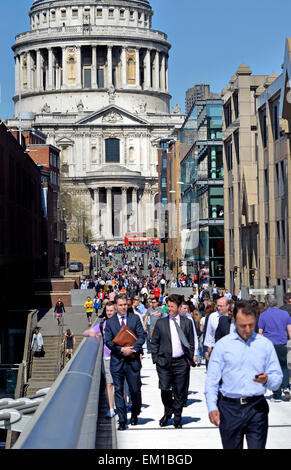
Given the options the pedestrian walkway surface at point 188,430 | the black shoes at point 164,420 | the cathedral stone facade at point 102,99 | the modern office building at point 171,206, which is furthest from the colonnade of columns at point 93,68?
the black shoes at point 164,420

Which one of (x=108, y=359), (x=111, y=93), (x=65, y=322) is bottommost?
(x=65, y=322)

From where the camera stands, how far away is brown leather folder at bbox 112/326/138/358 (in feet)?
40.6

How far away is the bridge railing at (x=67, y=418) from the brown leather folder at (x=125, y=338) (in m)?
2.46

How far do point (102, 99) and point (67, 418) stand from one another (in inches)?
6678

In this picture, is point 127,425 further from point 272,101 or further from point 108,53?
point 108,53

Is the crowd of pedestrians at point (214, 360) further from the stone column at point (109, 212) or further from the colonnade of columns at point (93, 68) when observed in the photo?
the colonnade of columns at point (93, 68)

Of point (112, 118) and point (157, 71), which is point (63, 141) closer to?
point (112, 118)

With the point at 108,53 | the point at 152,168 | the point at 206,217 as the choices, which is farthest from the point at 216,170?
the point at 108,53

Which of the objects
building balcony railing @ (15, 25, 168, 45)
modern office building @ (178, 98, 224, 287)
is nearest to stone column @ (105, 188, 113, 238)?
building balcony railing @ (15, 25, 168, 45)

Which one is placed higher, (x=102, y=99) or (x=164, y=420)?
(x=102, y=99)

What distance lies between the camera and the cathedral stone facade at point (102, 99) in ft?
518

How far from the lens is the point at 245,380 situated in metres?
8.11

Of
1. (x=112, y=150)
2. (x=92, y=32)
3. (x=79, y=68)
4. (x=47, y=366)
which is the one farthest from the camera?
(x=92, y=32)

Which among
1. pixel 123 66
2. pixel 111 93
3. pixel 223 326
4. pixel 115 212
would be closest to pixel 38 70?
pixel 123 66
